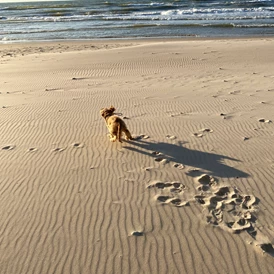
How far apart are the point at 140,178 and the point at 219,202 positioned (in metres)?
1.25

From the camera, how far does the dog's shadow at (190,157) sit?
17.4 ft

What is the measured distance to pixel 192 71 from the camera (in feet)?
39.3

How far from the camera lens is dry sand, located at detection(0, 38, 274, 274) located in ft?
12.3

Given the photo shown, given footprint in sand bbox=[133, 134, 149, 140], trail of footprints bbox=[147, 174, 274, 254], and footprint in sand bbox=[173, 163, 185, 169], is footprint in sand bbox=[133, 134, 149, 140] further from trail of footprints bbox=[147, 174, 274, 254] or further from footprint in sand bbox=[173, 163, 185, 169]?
trail of footprints bbox=[147, 174, 274, 254]

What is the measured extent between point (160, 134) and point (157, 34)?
1784 cm

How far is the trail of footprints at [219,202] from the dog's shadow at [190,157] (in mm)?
312

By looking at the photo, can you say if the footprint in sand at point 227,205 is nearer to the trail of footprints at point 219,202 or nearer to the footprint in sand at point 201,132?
the trail of footprints at point 219,202

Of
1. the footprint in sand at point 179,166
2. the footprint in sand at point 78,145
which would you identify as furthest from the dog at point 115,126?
the footprint in sand at point 179,166

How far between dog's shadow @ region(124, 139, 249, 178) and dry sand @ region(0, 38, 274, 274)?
18 millimetres

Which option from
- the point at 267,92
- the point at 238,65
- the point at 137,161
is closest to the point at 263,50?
the point at 238,65

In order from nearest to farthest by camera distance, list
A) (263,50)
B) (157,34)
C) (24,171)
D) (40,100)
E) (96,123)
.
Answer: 1. (24,171)
2. (96,123)
3. (40,100)
4. (263,50)
5. (157,34)

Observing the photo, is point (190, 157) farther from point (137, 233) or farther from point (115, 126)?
point (137, 233)

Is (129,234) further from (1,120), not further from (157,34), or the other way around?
(157,34)

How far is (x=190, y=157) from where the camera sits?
583 cm
